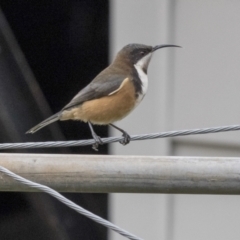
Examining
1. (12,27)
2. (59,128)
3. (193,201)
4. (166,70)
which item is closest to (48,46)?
(12,27)

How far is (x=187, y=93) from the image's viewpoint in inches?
177

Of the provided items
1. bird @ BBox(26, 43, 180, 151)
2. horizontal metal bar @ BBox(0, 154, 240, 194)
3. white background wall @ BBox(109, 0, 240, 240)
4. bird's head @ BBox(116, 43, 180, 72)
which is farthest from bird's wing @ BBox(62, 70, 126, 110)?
horizontal metal bar @ BBox(0, 154, 240, 194)

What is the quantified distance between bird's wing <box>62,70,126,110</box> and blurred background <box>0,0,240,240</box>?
925mm

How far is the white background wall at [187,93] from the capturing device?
437 cm

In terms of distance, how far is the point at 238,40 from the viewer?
14.2ft

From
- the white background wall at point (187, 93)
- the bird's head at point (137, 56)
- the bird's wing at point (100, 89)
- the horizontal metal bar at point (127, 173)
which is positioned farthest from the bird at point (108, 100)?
the horizontal metal bar at point (127, 173)

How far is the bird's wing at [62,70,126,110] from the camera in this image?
353 centimetres

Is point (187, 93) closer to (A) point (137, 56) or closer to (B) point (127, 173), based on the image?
(A) point (137, 56)

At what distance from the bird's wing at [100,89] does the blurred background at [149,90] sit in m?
0.93

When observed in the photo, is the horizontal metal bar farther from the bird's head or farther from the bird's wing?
the bird's head

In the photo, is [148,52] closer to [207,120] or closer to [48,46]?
[207,120]

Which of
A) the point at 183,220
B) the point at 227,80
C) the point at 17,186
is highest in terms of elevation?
the point at 227,80

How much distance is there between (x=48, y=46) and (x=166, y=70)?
4.58 feet

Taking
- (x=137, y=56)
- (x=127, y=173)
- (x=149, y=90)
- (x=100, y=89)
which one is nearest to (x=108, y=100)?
(x=100, y=89)
